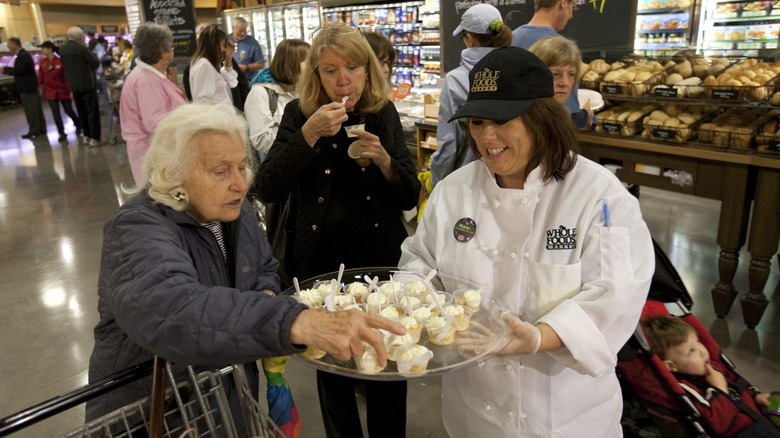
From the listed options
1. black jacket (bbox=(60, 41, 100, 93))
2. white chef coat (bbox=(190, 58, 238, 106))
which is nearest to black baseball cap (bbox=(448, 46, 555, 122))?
white chef coat (bbox=(190, 58, 238, 106))

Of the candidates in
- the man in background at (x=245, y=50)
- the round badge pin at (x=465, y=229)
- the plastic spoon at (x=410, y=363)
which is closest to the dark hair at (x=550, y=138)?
the round badge pin at (x=465, y=229)

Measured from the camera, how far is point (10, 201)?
721 cm

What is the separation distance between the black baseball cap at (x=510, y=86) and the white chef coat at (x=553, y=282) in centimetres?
21

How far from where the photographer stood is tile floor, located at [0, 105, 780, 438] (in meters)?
3.07

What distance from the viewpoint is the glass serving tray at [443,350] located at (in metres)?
1.30

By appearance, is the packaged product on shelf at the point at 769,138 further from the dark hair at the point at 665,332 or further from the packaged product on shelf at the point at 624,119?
the dark hair at the point at 665,332

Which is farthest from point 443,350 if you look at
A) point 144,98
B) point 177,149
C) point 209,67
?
point 209,67

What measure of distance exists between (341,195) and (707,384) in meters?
1.61

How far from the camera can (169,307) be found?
1.16 m

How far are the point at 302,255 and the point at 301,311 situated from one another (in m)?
1.15

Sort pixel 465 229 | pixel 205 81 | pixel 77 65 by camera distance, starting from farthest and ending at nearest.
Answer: pixel 77 65, pixel 205 81, pixel 465 229

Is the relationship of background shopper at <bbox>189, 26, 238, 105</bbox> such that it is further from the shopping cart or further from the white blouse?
the shopping cart

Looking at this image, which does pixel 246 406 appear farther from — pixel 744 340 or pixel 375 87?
pixel 744 340

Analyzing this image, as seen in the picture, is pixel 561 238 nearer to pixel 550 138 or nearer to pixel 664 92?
pixel 550 138
